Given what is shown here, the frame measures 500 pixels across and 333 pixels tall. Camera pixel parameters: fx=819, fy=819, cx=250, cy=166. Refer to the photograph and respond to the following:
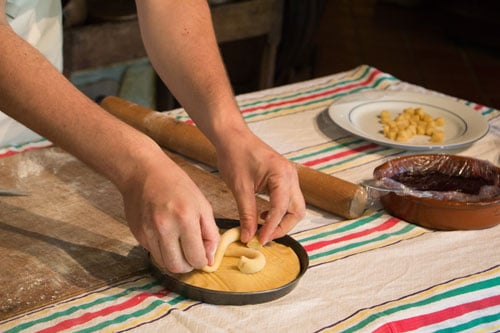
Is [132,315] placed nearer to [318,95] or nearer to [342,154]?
[342,154]

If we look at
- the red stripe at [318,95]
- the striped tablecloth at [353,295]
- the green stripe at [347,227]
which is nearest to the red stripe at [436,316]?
the striped tablecloth at [353,295]

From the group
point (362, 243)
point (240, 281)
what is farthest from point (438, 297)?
point (240, 281)

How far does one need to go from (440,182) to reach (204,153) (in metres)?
0.45

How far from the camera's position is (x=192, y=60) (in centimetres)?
142

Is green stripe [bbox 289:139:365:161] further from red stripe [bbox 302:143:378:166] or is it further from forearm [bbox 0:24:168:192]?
forearm [bbox 0:24:168:192]

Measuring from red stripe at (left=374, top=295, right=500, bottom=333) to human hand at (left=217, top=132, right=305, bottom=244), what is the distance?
0.75 ft

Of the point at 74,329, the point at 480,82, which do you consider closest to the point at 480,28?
the point at 480,82

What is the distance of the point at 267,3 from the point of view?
12.0 feet

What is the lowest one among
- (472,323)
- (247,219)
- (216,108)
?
(472,323)

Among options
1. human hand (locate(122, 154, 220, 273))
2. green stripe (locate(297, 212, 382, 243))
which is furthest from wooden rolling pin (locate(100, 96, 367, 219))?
human hand (locate(122, 154, 220, 273))

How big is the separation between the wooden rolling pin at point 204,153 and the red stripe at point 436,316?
0.29 m

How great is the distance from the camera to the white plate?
169 centimetres

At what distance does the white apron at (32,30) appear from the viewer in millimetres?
1702

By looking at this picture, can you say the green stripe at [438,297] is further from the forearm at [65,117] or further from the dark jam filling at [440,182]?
the forearm at [65,117]
